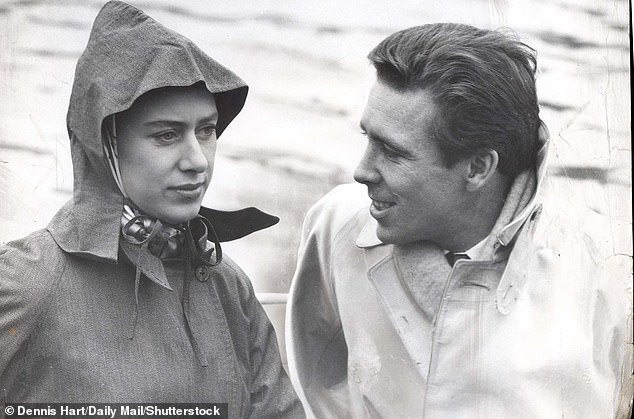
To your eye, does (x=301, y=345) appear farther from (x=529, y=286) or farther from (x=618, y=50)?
(x=618, y=50)

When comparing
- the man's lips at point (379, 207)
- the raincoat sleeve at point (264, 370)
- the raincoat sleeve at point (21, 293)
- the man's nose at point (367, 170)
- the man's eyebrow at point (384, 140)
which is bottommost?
the raincoat sleeve at point (264, 370)

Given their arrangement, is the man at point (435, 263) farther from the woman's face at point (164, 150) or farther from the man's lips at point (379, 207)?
the woman's face at point (164, 150)

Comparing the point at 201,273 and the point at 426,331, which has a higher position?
the point at 201,273

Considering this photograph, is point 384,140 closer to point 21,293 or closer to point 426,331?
point 426,331

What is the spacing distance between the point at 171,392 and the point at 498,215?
1.34 metres

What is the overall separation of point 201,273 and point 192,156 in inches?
16.4

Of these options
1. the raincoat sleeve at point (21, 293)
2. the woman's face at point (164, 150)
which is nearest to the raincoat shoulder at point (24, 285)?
the raincoat sleeve at point (21, 293)

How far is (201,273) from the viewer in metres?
3.67

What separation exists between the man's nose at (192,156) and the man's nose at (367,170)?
566 mm

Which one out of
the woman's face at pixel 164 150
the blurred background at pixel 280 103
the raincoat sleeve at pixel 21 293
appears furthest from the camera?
the blurred background at pixel 280 103

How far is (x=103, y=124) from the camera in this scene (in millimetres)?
3557

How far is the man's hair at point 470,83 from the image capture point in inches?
146

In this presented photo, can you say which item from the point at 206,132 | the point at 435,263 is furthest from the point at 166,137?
the point at 435,263

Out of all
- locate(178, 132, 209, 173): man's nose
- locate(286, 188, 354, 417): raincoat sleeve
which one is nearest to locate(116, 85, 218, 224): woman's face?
locate(178, 132, 209, 173): man's nose
